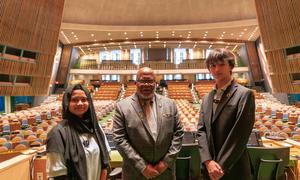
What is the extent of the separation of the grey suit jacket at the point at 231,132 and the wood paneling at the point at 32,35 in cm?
1452

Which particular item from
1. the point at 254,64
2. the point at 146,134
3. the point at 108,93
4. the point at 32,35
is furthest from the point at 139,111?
the point at 254,64

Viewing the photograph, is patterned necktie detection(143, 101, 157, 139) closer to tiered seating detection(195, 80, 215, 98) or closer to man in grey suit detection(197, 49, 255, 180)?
man in grey suit detection(197, 49, 255, 180)

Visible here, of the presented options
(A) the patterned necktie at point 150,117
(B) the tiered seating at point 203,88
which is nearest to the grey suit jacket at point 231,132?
(A) the patterned necktie at point 150,117

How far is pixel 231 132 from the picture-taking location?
204 cm

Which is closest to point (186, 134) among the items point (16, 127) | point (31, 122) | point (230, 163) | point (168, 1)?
point (230, 163)

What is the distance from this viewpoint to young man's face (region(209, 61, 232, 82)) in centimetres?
216

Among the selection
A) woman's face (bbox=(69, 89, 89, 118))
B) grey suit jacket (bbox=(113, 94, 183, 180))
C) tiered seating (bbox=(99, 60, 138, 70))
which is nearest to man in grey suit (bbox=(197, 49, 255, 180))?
grey suit jacket (bbox=(113, 94, 183, 180))

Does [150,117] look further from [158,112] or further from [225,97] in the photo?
[225,97]

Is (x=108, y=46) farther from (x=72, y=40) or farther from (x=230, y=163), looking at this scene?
(x=230, y=163)

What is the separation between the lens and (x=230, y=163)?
2.03m

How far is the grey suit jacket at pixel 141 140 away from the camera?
92.3 inches

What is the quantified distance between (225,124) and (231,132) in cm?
8

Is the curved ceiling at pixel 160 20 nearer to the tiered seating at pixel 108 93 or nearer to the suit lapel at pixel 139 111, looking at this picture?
the tiered seating at pixel 108 93

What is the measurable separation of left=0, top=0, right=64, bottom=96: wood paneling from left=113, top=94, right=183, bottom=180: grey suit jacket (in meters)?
13.9
